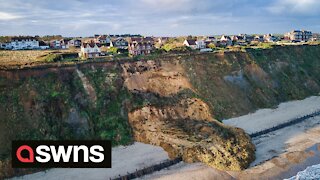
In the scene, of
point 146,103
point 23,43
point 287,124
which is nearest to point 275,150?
point 287,124

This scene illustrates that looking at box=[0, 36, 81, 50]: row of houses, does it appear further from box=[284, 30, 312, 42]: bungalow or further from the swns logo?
box=[284, 30, 312, 42]: bungalow

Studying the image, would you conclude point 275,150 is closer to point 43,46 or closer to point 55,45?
point 43,46

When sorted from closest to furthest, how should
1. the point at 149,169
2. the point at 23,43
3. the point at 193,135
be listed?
the point at 149,169
the point at 193,135
the point at 23,43

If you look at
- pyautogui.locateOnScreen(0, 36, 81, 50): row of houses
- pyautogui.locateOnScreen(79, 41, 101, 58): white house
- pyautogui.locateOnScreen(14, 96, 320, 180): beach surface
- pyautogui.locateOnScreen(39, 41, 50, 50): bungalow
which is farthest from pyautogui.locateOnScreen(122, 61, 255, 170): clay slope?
pyautogui.locateOnScreen(0, 36, 81, 50): row of houses

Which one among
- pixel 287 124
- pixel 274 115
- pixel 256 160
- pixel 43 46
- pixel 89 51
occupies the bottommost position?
pixel 256 160

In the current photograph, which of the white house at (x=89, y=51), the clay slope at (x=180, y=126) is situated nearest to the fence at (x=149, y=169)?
the clay slope at (x=180, y=126)

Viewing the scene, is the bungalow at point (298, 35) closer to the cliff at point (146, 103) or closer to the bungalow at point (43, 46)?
the cliff at point (146, 103)

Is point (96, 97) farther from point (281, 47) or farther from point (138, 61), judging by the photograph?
point (281, 47)
